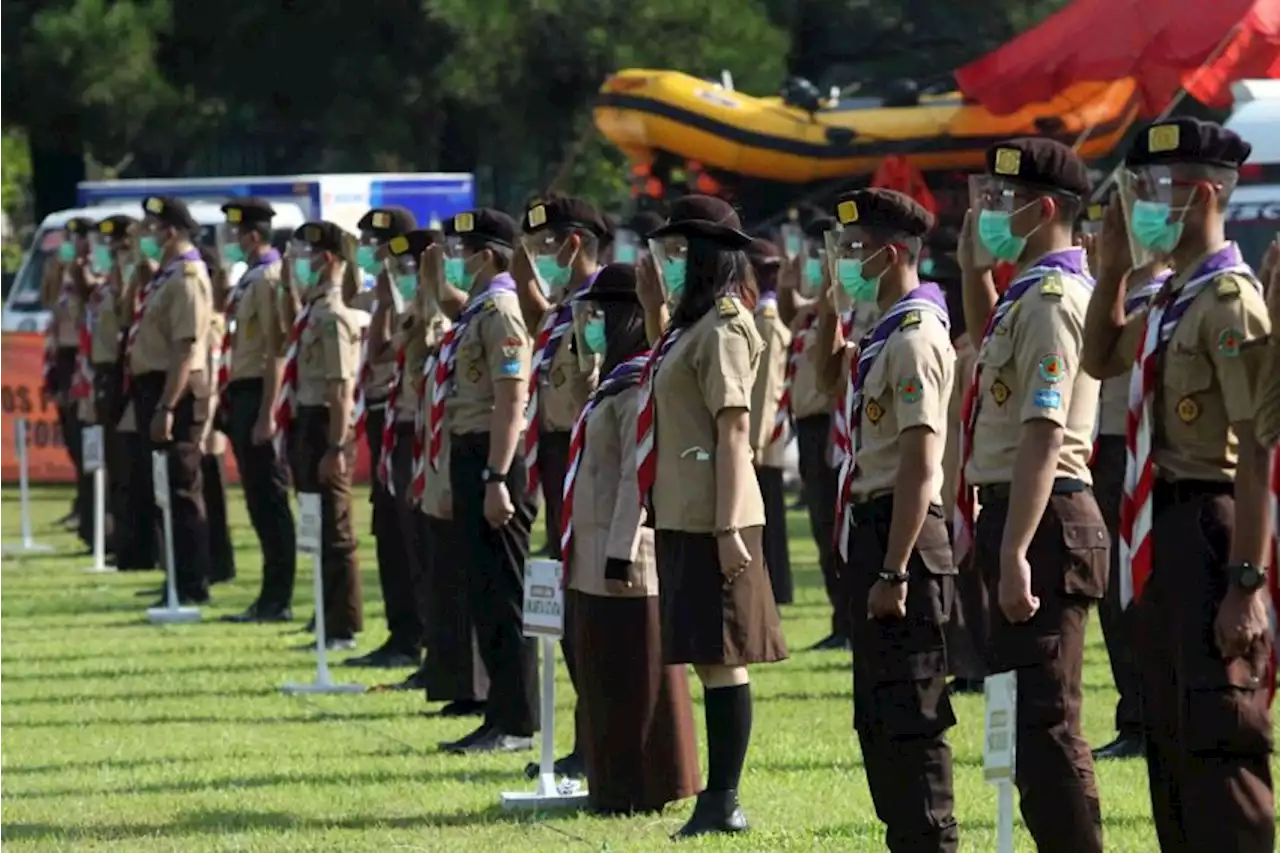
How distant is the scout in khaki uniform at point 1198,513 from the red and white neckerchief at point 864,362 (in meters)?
1.06

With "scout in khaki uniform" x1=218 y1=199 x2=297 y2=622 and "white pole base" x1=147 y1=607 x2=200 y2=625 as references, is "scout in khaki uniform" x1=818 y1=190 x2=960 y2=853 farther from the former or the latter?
"white pole base" x1=147 y1=607 x2=200 y2=625

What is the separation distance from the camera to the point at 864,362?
838 cm

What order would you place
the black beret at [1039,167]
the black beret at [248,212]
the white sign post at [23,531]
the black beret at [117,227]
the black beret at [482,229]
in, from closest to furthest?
the black beret at [1039,167], the black beret at [482,229], the black beret at [248,212], the black beret at [117,227], the white sign post at [23,531]

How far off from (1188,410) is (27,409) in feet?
69.7

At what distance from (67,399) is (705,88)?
7.97 meters

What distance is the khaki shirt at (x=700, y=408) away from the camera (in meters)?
9.33

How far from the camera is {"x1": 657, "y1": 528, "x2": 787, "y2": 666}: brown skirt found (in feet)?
30.8

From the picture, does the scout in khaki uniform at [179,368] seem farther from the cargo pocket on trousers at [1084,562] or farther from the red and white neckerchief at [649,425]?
the cargo pocket on trousers at [1084,562]

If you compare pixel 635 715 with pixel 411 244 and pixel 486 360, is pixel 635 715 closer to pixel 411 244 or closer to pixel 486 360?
pixel 486 360

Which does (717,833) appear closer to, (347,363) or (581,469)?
(581,469)

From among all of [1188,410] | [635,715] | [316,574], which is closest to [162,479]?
[316,574]

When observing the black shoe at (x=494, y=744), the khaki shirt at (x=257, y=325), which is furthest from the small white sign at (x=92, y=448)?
the black shoe at (x=494, y=744)

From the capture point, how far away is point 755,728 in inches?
492

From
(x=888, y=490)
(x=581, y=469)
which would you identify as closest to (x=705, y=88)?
(x=581, y=469)
